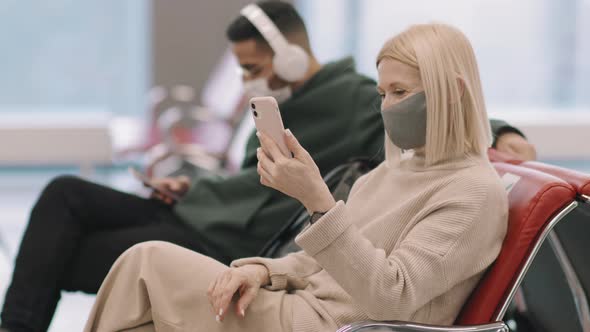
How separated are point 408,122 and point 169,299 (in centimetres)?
54

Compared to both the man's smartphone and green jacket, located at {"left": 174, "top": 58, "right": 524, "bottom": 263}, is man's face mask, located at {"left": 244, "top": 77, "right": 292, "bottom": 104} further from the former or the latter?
the man's smartphone

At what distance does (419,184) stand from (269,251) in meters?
0.65

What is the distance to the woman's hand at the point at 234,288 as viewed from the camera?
1.59 metres

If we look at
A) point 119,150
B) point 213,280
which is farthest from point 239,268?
point 119,150

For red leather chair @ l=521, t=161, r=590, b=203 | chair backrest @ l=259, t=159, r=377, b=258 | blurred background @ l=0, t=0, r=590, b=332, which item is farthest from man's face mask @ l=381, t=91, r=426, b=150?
blurred background @ l=0, t=0, r=590, b=332

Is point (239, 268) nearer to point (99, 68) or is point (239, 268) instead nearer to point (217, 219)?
point (217, 219)

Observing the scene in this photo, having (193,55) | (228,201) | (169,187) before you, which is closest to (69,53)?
(193,55)

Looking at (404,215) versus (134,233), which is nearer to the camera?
(404,215)

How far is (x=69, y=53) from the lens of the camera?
759 centimetres

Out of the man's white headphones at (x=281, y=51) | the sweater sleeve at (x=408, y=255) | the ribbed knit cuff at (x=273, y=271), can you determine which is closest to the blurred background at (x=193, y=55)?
the man's white headphones at (x=281, y=51)

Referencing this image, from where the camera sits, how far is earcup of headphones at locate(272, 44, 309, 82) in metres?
2.49

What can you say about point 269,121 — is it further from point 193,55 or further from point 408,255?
point 193,55

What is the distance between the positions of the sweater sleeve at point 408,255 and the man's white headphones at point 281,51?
1.00 metres

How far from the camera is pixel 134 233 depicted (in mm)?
2377
